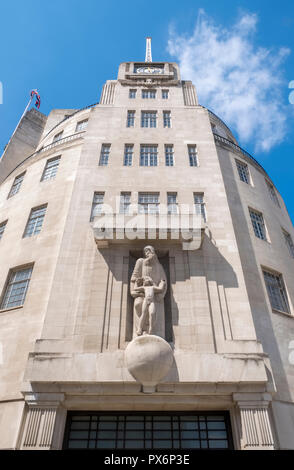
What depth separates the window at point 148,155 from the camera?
22.1 m

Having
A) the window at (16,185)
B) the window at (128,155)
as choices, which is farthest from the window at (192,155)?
the window at (16,185)

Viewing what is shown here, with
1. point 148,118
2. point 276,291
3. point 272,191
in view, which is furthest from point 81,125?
point 276,291

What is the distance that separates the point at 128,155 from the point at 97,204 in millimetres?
5794

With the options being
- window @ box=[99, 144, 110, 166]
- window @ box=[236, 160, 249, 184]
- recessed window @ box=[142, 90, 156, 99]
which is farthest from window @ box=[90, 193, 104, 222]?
recessed window @ box=[142, 90, 156, 99]

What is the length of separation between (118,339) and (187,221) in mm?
6692

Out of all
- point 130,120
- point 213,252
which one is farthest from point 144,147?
point 213,252

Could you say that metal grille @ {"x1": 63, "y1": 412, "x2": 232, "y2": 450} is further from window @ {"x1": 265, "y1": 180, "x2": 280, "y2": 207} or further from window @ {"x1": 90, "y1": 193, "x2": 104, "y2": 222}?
window @ {"x1": 265, "y1": 180, "x2": 280, "y2": 207}

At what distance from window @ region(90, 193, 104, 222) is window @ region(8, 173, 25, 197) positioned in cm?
895

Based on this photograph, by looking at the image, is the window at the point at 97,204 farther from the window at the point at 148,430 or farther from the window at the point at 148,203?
the window at the point at 148,430

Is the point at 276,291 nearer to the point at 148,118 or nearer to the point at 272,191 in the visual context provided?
the point at 272,191

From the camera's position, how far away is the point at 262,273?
56.8 feet

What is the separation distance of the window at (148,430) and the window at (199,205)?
34.1ft

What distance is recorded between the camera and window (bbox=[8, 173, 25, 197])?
24.6 meters
